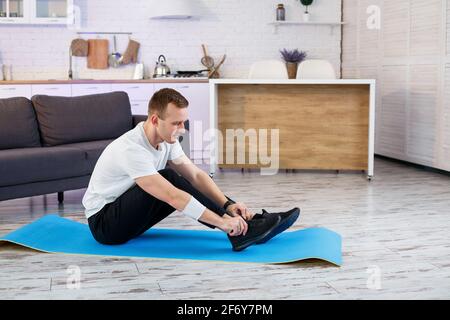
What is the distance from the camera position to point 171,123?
11.4ft

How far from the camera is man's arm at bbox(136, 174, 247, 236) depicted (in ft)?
11.0

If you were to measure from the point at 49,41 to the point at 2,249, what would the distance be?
5.00 metres

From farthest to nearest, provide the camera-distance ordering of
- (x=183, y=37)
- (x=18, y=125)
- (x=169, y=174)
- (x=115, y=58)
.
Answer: (x=183, y=37), (x=115, y=58), (x=18, y=125), (x=169, y=174)

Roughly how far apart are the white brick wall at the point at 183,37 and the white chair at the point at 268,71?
152 cm

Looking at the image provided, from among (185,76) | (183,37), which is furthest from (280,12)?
(185,76)

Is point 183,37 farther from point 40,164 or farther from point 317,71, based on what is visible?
point 40,164

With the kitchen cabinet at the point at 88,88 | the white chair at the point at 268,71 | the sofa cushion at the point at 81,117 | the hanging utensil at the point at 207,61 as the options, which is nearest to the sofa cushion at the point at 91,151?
the sofa cushion at the point at 81,117

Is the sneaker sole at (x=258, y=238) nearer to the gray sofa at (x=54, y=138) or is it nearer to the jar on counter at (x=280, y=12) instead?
the gray sofa at (x=54, y=138)

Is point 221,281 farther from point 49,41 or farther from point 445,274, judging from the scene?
point 49,41

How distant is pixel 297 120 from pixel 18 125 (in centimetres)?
271

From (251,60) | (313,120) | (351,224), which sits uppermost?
(251,60)

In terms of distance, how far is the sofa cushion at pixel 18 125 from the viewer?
5258mm

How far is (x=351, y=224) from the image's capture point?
15.0 ft
